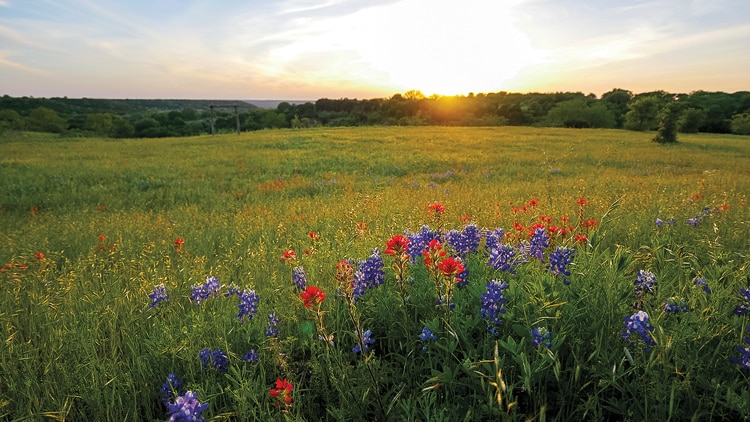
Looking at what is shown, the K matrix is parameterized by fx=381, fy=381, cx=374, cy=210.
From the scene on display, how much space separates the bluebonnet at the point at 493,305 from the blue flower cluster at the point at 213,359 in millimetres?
1410

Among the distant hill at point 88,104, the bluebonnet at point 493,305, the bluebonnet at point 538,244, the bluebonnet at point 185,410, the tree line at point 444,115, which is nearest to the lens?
the bluebonnet at point 185,410

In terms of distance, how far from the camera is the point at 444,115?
233 ft

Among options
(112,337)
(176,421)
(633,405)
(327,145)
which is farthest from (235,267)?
(327,145)

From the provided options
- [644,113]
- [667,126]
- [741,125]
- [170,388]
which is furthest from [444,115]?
[170,388]

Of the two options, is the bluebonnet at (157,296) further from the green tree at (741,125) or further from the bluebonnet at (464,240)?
the green tree at (741,125)

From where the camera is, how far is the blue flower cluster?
6.88 ft

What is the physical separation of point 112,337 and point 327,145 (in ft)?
63.1

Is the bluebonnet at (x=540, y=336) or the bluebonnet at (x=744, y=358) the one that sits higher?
the bluebonnet at (x=540, y=336)

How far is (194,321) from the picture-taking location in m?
2.51

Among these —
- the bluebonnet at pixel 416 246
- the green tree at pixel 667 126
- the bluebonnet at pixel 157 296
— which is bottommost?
the bluebonnet at pixel 157 296

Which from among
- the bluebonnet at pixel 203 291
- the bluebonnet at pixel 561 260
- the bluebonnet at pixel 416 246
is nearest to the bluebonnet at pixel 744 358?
the bluebonnet at pixel 561 260

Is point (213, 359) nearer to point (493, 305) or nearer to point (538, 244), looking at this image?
point (493, 305)

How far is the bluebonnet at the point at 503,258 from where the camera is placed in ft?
7.79

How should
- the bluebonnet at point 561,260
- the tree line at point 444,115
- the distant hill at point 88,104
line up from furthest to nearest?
the distant hill at point 88,104, the tree line at point 444,115, the bluebonnet at point 561,260
